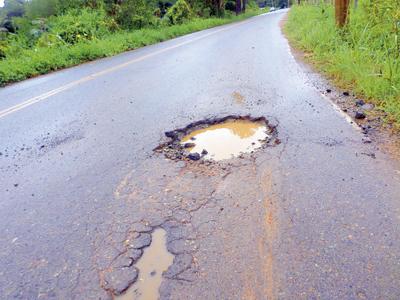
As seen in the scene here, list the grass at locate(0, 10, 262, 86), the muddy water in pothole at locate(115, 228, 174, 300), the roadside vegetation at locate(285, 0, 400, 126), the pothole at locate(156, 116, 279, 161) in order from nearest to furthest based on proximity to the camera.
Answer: the muddy water in pothole at locate(115, 228, 174, 300), the pothole at locate(156, 116, 279, 161), the roadside vegetation at locate(285, 0, 400, 126), the grass at locate(0, 10, 262, 86)

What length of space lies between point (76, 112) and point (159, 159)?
2338 mm

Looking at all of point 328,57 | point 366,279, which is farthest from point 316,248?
point 328,57

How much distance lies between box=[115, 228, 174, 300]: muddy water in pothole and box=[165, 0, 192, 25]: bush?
64.0 feet

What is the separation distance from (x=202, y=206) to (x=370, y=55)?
16.1 feet

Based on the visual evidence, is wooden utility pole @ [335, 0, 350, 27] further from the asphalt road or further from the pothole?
the pothole

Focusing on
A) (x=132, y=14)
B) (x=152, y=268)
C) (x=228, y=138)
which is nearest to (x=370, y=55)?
(x=228, y=138)

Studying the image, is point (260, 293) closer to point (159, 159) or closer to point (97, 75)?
point (159, 159)

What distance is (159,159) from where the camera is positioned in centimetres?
342

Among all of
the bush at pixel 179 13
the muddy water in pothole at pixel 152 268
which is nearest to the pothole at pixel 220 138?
the muddy water in pothole at pixel 152 268

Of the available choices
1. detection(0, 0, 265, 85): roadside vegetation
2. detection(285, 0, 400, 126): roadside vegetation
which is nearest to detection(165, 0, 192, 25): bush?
detection(0, 0, 265, 85): roadside vegetation

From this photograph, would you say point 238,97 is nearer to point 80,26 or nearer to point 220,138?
point 220,138

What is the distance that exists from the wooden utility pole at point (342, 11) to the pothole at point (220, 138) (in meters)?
5.99

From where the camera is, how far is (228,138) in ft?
12.3

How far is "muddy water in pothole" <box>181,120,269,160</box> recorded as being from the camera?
346 cm
